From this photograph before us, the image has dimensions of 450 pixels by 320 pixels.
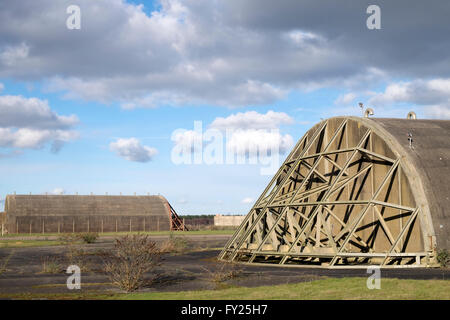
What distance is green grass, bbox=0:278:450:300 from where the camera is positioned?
13.6 m

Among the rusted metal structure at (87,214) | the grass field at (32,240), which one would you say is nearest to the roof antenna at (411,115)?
the grass field at (32,240)

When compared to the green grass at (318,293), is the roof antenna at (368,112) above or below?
above

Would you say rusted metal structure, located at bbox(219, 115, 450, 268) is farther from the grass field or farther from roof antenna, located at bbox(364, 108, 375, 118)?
the grass field

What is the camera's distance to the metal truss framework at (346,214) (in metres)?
22.5

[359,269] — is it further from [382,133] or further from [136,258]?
[136,258]

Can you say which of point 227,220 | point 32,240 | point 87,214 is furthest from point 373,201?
point 227,220

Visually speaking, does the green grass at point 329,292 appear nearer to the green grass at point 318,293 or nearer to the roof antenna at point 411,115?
the green grass at point 318,293

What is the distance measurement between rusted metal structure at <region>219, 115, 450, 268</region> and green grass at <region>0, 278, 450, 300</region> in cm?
575

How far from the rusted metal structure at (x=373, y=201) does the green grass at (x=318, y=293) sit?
18.9 ft

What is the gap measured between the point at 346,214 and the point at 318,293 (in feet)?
44.1

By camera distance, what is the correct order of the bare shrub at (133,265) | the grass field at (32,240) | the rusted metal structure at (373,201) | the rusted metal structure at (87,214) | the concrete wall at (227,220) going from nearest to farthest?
the bare shrub at (133,265)
the rusted metal structure at (373,201)
the grass field at (32,240)
the rusted metal structure at (87,214)
the concrete wall at (227,220)

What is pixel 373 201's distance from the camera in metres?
22.2
